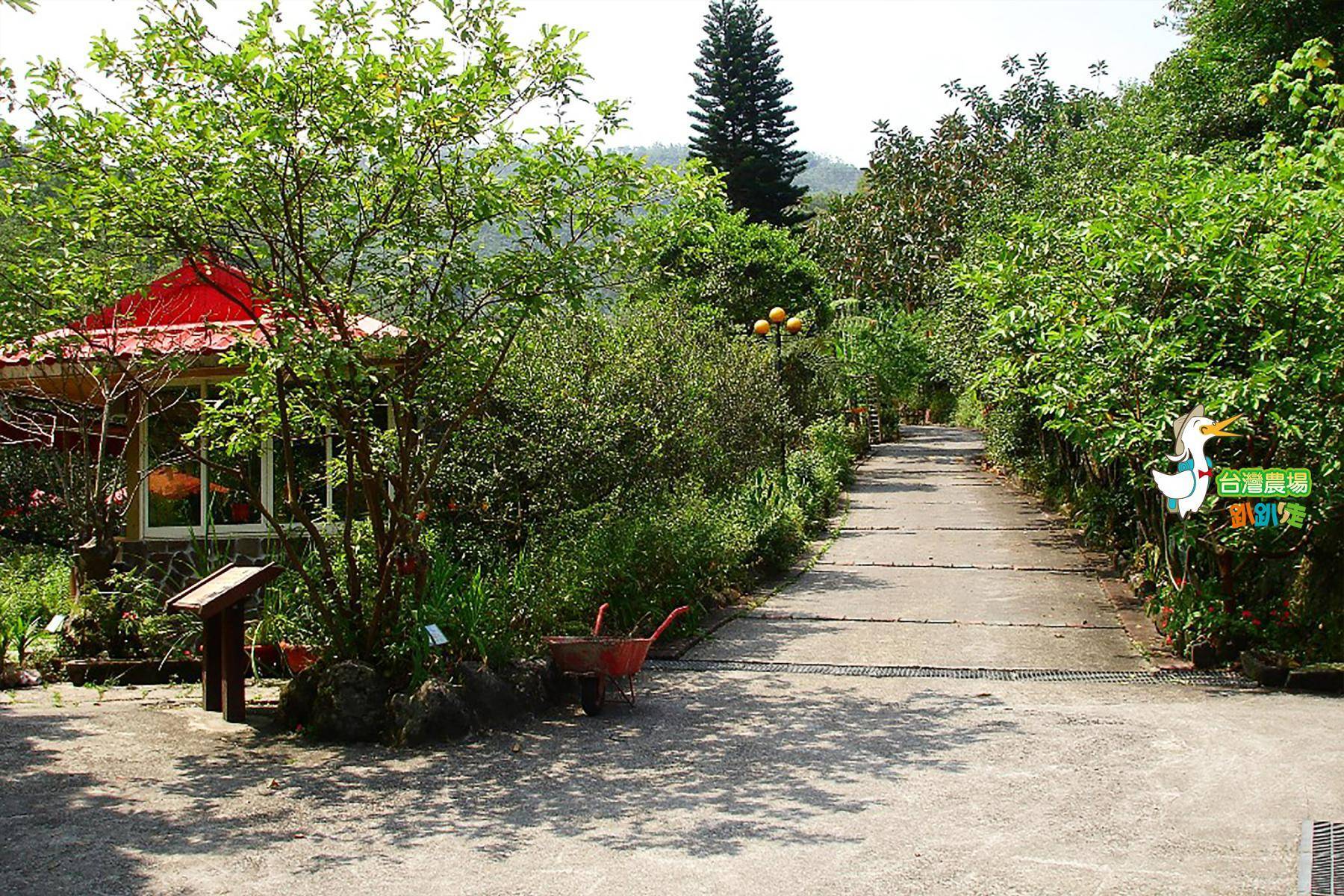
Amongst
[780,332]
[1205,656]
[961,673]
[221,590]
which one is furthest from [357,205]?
[780,332]

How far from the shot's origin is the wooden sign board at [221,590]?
7234 millimetres

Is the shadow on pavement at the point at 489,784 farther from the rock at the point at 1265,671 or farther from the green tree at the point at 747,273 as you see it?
the green tree at the point at 747,273

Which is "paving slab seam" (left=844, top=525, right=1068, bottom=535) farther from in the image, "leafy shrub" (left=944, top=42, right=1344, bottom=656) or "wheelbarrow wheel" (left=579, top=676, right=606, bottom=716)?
"wheelbarrow wheel" (left=579, top=676, right=606, bottom=716)

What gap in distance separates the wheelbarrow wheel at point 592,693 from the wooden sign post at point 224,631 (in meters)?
2.04

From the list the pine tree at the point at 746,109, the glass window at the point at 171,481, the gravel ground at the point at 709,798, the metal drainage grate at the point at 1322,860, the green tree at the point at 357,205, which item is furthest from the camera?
the pine tree at the point at 746,109

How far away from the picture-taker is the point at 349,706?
22.8 feet

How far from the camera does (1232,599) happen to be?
898cm

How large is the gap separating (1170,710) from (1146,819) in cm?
232

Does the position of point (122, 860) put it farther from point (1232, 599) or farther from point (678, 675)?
point (1232, 599)

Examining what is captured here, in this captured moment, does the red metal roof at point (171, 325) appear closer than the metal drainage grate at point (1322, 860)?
No

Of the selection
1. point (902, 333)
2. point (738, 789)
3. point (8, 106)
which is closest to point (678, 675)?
point (738, 789)

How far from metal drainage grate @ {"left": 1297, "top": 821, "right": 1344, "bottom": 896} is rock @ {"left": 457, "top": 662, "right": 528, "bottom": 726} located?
4183 mm

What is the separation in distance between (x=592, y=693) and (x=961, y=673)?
9.41ft

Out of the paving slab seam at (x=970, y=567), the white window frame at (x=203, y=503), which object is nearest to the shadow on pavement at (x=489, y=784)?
the white window frame at (x=203, y=503)
